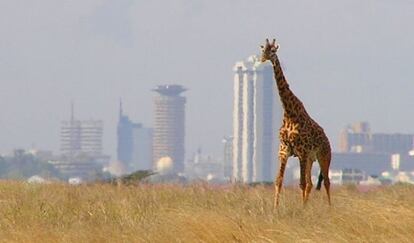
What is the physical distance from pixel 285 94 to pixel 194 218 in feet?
16.9

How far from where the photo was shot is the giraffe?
56.5 ft

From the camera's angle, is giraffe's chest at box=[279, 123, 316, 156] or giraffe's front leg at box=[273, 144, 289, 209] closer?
giraffe's front leg at box=[273, 144, 289, 209]

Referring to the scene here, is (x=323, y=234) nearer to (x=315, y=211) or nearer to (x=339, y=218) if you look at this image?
(x=339, y=218)

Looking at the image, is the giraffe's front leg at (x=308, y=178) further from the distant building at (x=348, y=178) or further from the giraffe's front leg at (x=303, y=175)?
the distant building at (x=348, y=178)

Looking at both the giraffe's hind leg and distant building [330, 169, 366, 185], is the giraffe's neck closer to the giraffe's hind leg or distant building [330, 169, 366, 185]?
the giraffe's hind leg

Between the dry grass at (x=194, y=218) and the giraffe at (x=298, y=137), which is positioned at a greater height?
the giraffe at (x=298, y=137)

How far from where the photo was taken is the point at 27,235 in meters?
12.7

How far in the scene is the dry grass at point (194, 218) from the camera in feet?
41.1

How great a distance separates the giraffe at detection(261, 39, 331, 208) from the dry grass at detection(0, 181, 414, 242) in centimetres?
37

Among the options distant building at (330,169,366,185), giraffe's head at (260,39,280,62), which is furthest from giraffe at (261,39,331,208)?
distant building at (330,169,366,185)

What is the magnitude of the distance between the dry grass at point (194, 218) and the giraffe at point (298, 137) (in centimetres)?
37

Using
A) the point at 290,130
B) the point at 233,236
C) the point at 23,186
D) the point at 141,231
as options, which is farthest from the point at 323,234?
the point at 23,186

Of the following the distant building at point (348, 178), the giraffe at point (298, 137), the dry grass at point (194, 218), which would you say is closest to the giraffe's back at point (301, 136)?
the giraffe at point (298, 137)

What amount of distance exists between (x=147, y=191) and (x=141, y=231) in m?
7.33
